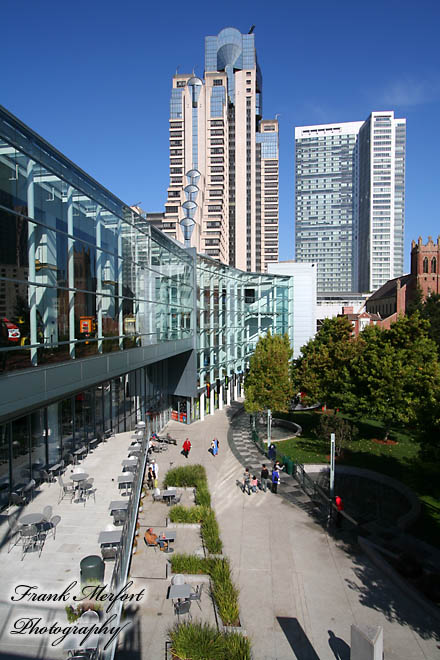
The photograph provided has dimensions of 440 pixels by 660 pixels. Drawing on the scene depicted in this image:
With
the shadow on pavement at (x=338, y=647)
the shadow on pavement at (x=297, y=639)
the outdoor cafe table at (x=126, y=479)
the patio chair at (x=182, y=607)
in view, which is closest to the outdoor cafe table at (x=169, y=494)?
the outdoor cafe table at (x=126, y=479)

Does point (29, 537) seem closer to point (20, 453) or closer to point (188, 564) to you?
point (20, 453)

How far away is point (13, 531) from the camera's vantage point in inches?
486

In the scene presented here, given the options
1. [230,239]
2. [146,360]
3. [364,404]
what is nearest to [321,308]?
[230,239]

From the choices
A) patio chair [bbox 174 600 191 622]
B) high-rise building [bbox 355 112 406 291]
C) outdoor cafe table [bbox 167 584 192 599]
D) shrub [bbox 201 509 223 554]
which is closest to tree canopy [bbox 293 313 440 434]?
shrub [bbox 201 509 223 554]

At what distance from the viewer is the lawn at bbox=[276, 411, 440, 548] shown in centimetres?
1650

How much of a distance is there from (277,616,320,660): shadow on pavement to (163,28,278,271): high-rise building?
78038 mm

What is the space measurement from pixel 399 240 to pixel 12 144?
17010 centimetres

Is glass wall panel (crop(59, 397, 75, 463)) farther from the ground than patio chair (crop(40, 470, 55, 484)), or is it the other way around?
glass wall panel (crop(59, 397, 75, 463))

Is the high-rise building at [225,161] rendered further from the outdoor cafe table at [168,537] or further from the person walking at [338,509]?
the outdoor cafe table at [168,537]

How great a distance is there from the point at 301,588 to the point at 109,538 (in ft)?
17.8

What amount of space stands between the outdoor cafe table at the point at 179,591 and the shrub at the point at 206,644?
0.85 m

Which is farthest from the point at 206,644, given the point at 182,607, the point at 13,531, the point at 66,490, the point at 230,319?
the point at 230,319

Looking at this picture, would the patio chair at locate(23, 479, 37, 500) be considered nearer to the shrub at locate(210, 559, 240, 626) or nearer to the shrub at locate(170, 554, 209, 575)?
the shrub at locate(170, 554, 209, 575)

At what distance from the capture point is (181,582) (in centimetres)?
1139
